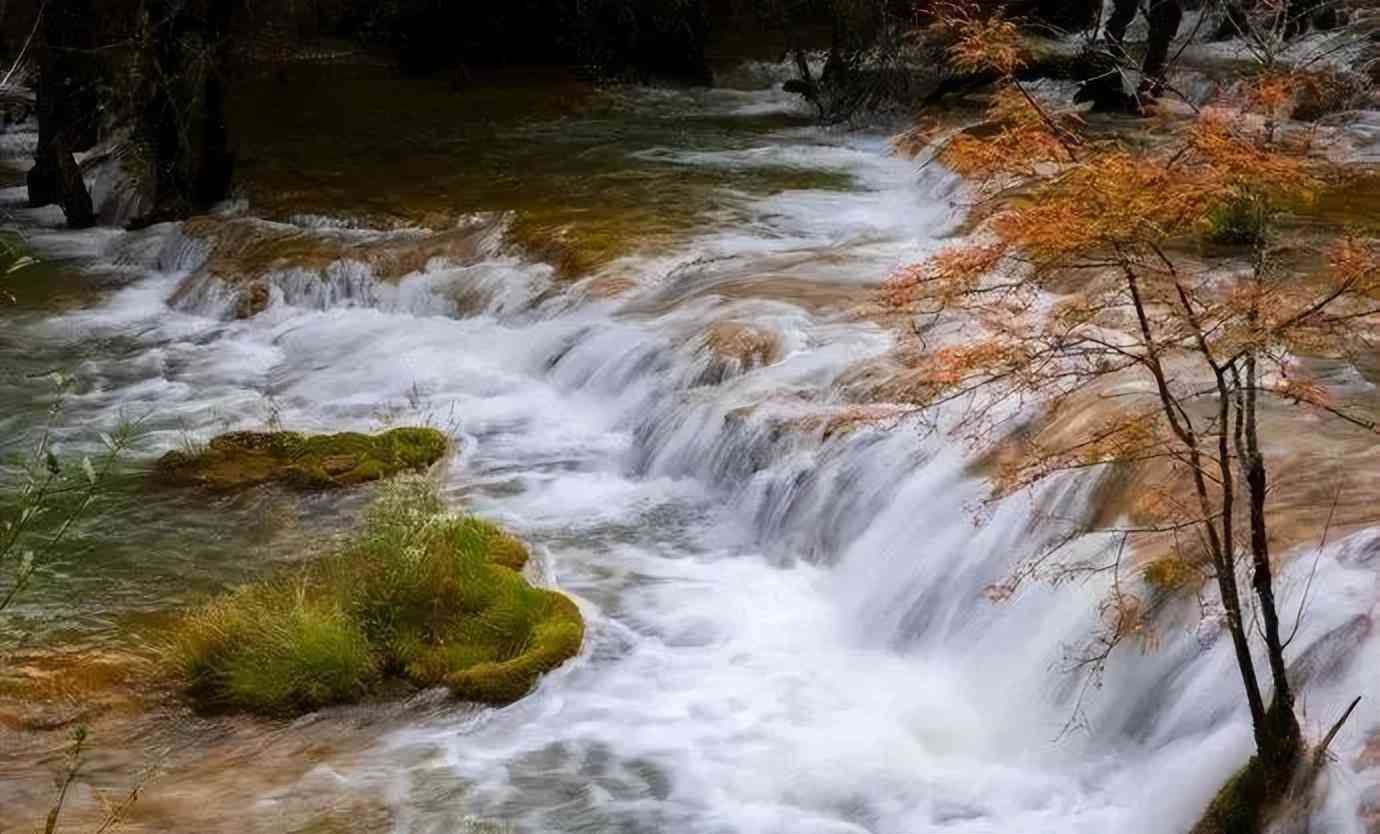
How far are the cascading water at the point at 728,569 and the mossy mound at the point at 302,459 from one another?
335 millimetres

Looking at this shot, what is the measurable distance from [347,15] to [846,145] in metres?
10.5

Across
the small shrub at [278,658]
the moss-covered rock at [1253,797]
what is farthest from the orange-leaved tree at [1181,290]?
the small shrub at [278,658]

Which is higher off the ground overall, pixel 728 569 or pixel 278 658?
pixel 278 658

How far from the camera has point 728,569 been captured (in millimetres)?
7707

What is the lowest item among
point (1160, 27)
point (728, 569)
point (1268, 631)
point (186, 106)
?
point (728, 569)

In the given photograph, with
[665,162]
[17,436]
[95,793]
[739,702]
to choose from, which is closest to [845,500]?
[739,702]

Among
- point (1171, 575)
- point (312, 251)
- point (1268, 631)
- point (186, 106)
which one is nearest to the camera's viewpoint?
point (1268, 631)

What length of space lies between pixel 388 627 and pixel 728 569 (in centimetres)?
187

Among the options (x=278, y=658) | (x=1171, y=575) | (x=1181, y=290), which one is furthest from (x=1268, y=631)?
(x=278, y=658)

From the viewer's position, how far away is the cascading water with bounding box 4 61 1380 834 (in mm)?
5402

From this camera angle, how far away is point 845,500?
25.3ft

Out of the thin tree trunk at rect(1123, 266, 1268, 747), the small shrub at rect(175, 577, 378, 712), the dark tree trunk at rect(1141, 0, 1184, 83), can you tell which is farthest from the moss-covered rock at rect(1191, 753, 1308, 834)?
the dark tree trunk at rect(1141, 0, 1184, 83)

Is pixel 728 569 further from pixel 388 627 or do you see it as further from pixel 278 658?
pixel 278 658

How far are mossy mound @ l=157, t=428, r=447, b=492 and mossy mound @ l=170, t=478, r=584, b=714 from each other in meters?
1.47
